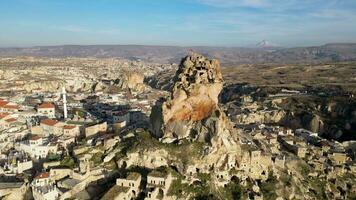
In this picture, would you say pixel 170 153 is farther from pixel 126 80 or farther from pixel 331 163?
pixel 126 80

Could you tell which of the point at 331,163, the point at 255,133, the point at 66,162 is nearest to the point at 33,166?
the point at 66,162

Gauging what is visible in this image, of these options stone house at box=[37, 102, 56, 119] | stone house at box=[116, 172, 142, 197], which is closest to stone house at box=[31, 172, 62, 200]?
stone house at box=[116, 172, 142, 197]

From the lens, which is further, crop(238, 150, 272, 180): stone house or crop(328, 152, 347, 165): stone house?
crop(328, 152, 347, 165): stone house

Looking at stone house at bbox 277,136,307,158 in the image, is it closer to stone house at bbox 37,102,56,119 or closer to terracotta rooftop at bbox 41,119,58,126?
terracotta rooftop at bbox 41,119,58,126

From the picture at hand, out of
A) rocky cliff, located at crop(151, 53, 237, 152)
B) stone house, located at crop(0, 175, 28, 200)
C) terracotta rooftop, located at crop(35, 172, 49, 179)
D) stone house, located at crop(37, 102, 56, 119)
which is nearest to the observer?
stone house, located at crop(0, 175, 28, 200)

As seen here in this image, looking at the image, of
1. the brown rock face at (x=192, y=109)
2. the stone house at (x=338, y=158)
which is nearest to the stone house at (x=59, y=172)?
the brown rock face at (x=192, y=109)

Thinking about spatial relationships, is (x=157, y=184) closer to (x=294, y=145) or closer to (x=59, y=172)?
(x=59, y=172)

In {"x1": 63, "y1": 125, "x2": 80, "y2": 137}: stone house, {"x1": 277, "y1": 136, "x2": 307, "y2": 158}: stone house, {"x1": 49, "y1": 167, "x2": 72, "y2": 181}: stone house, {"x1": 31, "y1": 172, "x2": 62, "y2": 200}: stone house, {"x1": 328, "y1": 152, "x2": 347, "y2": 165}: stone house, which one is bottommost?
{"x1": 328, "y1": 152, "x2": 347, "y2": 165}: stone house

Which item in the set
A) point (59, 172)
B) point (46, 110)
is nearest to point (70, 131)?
point (59, 172)
